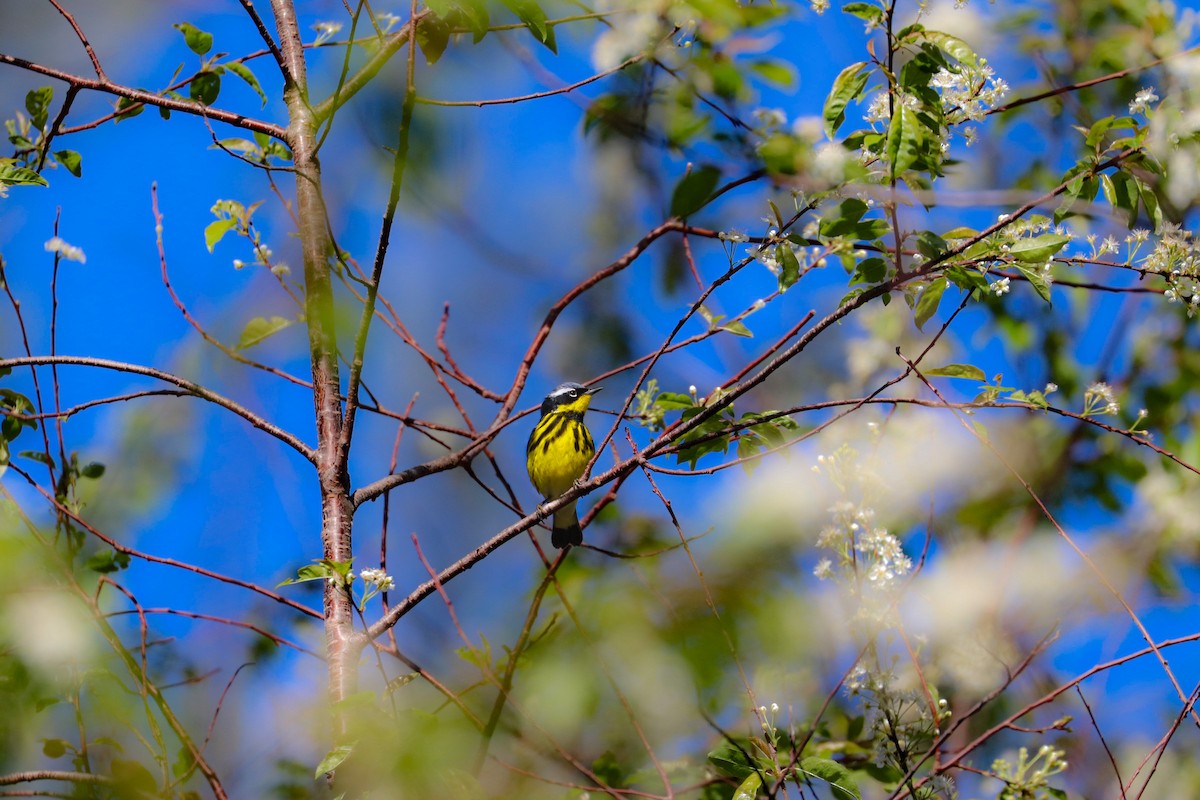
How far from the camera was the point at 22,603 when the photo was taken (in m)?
2.01

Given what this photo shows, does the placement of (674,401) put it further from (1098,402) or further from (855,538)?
(1098,402)

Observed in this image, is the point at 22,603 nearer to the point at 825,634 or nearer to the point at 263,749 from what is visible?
the point at 263,749

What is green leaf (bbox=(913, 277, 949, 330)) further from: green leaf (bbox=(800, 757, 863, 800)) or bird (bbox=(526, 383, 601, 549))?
bird (bbox=(526, 383, 601, 549))

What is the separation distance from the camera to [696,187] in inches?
55.9

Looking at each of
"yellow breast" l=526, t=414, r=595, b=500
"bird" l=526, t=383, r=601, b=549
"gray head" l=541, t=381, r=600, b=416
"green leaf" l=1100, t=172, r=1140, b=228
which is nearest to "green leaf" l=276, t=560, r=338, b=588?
"green leaf" l=1100, t=172, r=1140, b=228

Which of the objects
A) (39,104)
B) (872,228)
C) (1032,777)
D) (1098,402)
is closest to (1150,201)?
(1098,402)

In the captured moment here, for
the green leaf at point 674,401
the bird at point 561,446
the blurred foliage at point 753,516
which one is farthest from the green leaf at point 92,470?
the bird at point 561,446

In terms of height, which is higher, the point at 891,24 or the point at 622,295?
the point at 622,295

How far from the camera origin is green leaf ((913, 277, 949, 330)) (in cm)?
219

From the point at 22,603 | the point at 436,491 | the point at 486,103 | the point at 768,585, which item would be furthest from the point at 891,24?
the point at 436,491

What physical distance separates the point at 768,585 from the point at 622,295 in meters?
2.11

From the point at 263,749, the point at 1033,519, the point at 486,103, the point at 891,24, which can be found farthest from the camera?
the point at 1033,519

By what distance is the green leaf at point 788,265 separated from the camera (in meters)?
2.16

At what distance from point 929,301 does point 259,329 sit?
69.9 inches
